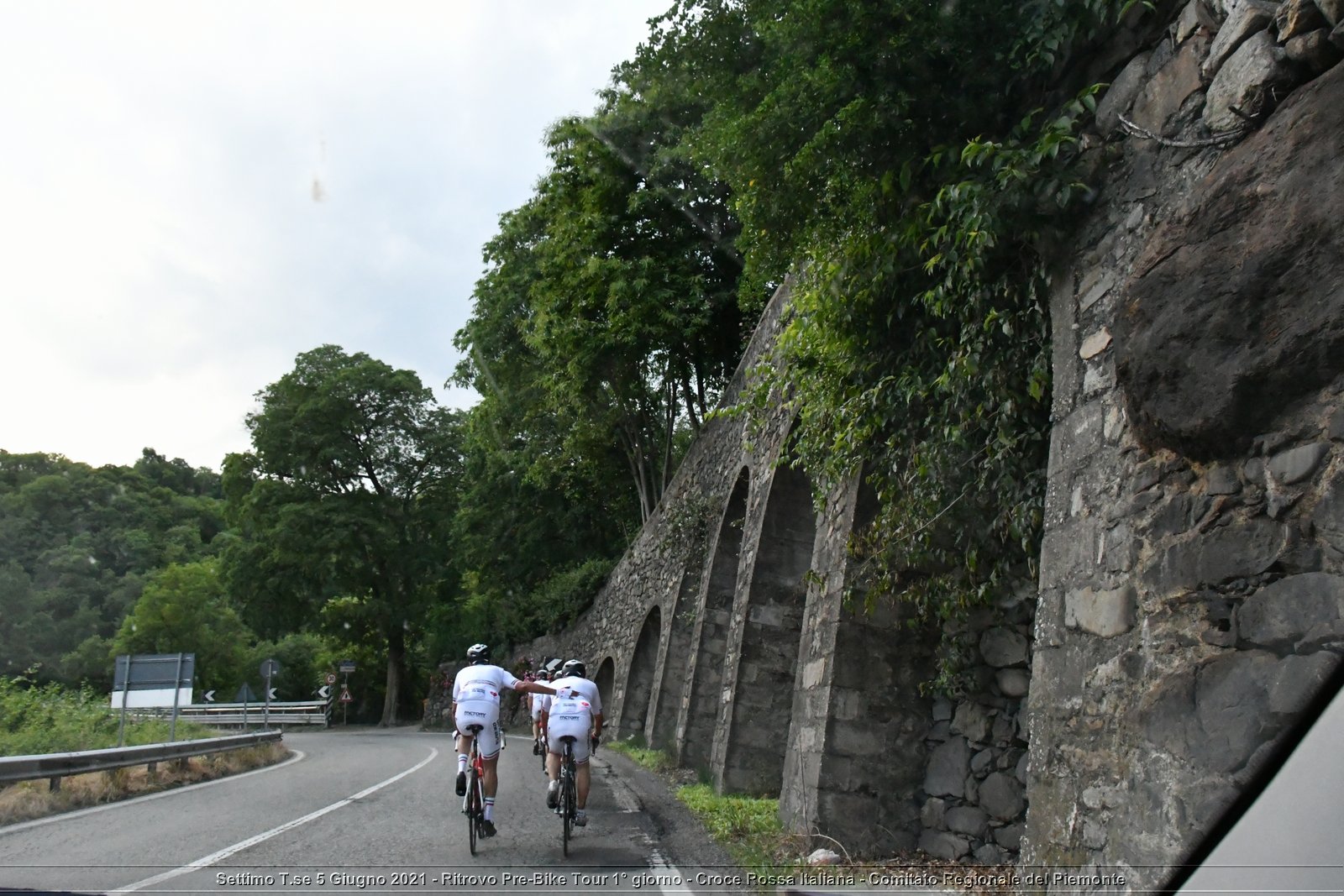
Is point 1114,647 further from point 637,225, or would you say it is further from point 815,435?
point 637,225

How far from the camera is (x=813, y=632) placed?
789cm

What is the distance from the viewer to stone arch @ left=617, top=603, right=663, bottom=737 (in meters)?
20.1

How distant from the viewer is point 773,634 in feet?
35.4

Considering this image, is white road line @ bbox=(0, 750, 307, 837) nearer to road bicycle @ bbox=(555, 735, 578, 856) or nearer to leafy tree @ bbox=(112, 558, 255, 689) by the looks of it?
road bicycle @ bbox=(555, 735, 578, 856)

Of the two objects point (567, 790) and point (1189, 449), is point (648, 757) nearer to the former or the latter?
point (567, 790)

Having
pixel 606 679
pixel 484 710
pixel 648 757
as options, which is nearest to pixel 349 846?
pixel 484 710

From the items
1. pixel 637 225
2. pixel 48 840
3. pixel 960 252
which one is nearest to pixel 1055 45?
pixel 960 252

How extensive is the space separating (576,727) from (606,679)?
16970 mm

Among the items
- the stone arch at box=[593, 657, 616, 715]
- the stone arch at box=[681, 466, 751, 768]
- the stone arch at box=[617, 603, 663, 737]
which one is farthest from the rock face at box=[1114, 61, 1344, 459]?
the stone arch at box=[593, 657, 616, 715]

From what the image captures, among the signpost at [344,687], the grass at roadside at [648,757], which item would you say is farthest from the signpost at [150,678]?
the signpost at [344,687]

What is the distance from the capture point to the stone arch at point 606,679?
22.6 meters

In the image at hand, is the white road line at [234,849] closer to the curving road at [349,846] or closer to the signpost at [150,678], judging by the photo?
the curving road at [349,846]

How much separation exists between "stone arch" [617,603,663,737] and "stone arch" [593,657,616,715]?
1436mm

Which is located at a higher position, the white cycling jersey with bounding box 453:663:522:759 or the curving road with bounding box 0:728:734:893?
the white cycling jersey with bounding box 453:663:522:759
